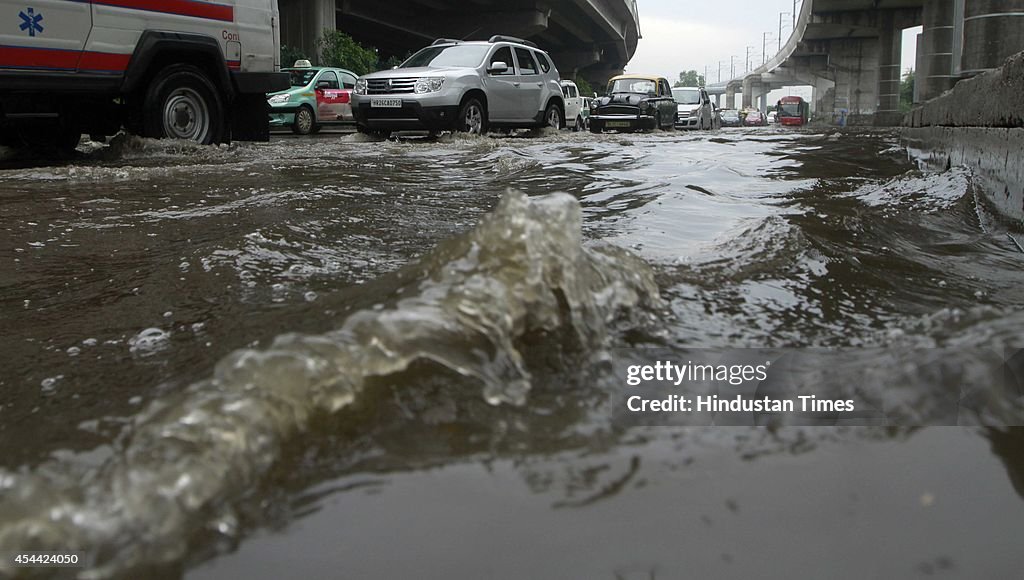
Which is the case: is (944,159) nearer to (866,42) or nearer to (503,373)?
(503,373)

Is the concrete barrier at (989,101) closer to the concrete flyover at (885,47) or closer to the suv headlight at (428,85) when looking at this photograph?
the suv headlight at (428,85)

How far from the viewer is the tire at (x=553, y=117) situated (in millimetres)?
15688

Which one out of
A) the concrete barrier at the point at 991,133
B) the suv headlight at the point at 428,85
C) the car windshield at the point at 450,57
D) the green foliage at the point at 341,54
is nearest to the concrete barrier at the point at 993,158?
the concrete barrier at the point at 991,133

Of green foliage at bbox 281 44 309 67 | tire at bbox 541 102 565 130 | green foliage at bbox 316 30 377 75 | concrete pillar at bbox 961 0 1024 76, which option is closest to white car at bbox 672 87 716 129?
green foliage at bbox 316 30 377 75

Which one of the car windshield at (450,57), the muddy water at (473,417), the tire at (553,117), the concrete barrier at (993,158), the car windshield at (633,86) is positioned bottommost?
the muddy water at (473,417)

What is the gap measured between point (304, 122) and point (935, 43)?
824 inches

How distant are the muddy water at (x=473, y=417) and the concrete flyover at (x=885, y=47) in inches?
577

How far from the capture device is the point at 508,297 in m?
2.08

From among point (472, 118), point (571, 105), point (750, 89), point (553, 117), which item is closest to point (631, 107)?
point (571, 105)

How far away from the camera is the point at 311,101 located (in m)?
17.6

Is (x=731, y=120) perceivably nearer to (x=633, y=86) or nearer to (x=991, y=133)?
(x=633, y=86)

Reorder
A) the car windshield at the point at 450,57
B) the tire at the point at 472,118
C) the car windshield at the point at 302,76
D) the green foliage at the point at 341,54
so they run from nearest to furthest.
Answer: the tire at the point at 472,118
the car windshield at the point at 450,57
the car windshield at the point at 302,76
the green foliage at the point at 341,54

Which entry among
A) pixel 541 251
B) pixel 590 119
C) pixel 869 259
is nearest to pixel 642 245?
pixel 869 259

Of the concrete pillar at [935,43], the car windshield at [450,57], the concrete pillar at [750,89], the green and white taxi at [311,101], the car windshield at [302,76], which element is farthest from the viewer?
the concrete pillar at [750,89]
